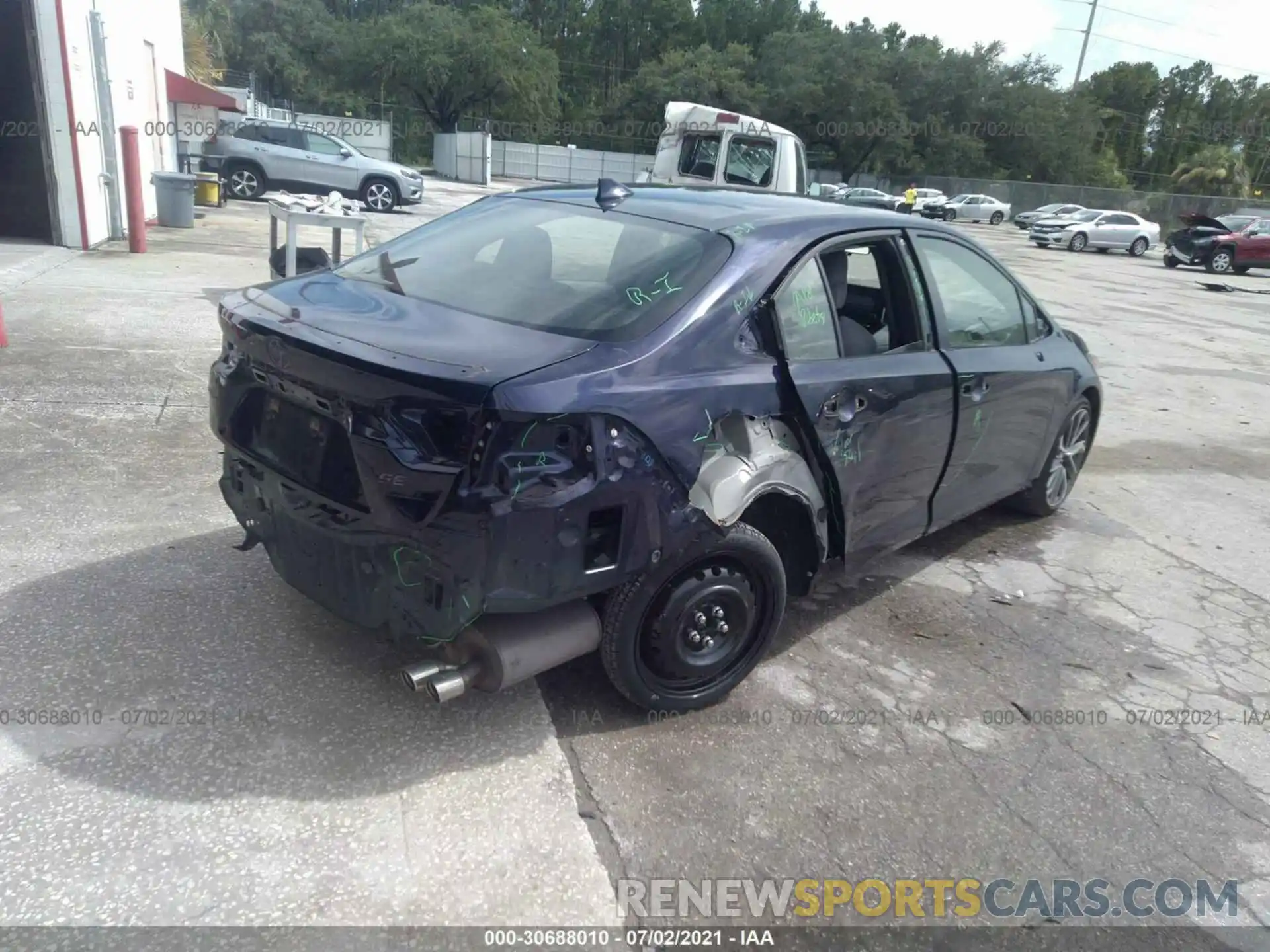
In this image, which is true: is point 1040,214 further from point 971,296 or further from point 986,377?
point 986,377

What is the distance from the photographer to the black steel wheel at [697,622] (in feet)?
9.38

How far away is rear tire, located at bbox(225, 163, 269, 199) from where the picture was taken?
20.2 meters

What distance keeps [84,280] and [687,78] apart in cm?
5458

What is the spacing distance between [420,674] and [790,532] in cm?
143

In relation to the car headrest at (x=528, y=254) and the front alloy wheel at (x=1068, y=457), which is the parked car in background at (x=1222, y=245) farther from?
the car headrest at (x=528, y=254)

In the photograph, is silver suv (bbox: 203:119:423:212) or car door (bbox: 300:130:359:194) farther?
car door (bbox: 300:130:359:194)

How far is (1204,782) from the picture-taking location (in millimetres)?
3119

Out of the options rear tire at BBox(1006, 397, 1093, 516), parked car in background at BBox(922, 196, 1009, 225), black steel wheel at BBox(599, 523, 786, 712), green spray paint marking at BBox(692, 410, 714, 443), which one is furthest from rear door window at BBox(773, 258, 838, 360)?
parked car in background at BBox(922, 196, 1009, 225)

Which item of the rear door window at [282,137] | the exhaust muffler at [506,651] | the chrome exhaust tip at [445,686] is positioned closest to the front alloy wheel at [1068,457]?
the exhaust muffler at [506,651]

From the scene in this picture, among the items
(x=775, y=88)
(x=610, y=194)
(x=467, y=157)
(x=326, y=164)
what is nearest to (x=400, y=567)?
(x=610, y=194)

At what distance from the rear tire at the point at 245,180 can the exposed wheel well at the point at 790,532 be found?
66.7 ft

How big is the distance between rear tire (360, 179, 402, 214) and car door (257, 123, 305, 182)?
1.40m

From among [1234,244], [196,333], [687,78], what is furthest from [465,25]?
[196,333]

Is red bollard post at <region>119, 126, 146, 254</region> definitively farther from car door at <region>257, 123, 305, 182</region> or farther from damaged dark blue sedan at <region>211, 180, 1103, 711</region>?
damaged dark blue sedan at <region>211, 180, 1103, 711</region>
